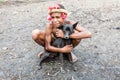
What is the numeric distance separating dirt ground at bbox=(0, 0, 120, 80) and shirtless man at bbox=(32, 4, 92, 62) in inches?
13.1

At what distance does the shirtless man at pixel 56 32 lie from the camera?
3.77 m

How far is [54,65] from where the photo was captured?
4.18 m

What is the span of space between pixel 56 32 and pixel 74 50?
97 cm

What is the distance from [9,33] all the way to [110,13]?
2.44 m

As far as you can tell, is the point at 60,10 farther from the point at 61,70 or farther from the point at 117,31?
the point at 117,31

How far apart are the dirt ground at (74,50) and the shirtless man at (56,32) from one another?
0.33 meters

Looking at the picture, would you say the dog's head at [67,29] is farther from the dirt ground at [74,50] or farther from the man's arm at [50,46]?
the dirt ground at [74,50]

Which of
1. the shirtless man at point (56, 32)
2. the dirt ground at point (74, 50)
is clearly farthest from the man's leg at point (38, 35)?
the dirt ground at point (74, 50)

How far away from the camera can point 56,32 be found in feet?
12.7

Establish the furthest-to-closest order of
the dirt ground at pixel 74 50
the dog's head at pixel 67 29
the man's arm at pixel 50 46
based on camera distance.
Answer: the dirt ground at pixel 74 50 < the man's arm at pixel 50 46 < the dog's head at pixel 67 29

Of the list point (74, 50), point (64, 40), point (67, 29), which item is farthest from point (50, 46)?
point (74, 50)

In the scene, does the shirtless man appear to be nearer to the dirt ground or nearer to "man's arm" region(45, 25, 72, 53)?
"man's arm" region(45, 25, 72, 53)

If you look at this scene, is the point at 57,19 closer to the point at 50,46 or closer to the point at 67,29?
the point at 67,29

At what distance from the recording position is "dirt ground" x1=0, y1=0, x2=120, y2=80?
4039mm
